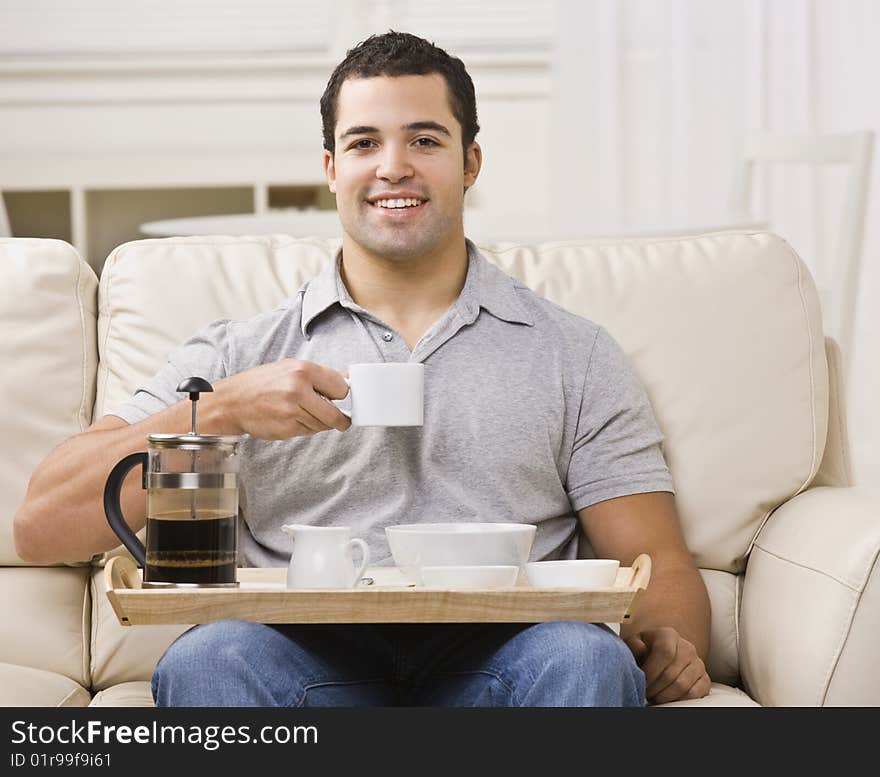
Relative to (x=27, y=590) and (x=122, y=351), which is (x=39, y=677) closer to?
(x=27, y=590)

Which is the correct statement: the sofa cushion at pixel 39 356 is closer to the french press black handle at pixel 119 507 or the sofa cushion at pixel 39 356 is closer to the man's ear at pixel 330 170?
the man's ear at pixel 330 170

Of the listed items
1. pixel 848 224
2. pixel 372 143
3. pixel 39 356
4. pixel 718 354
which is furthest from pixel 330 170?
pixel 848 224

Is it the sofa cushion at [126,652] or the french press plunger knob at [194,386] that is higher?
the french press plunger knob at [194,386]

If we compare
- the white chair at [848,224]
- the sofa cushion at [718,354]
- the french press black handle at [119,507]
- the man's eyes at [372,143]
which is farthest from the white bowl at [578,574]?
the white chair at [848,224]

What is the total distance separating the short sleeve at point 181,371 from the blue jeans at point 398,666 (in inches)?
16.6

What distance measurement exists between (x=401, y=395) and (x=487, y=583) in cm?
29

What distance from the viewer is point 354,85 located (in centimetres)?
180

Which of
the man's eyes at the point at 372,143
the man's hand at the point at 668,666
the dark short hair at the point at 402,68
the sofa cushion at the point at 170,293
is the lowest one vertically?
the man's hand at the point at 668,666

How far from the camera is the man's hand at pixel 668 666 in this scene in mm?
1472

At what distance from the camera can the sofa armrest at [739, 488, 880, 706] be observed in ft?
4.67

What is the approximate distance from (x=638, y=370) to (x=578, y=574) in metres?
0.64

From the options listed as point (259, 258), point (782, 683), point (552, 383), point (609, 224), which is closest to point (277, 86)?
point (609, 224)

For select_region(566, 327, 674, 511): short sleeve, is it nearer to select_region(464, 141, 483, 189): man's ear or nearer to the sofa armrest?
the sofa armrest

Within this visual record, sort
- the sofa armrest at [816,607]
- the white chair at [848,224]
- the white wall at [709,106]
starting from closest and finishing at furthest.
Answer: the sofa armrest at [816,607] < the white chair at [848,224] < the white wall at [709,106]
